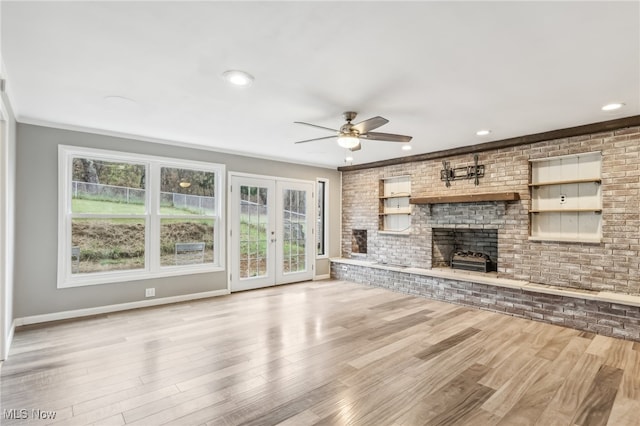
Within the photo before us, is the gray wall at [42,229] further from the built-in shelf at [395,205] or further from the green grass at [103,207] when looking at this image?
the built-in shelf at [395,205]

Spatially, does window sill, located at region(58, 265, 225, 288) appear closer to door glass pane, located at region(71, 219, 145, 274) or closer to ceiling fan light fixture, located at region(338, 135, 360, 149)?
door glass pane, located at region(71, 219, 145, 274)

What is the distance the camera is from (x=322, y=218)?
7.33 meters

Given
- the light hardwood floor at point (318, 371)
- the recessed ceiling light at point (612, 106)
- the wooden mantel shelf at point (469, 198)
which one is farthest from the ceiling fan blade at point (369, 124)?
the wooden mantel shelf at point (469, 198)

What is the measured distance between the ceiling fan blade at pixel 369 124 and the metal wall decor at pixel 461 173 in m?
2.69

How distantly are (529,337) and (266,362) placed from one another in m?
2.97

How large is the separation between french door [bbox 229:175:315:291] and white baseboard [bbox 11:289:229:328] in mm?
680

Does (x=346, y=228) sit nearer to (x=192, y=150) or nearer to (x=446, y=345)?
(x=192, y=150)

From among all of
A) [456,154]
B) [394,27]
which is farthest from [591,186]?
[394,27]

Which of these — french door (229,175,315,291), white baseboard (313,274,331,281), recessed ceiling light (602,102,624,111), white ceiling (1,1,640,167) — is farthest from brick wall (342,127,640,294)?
french door (229,175,315,291)

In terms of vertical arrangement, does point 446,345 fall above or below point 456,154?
below

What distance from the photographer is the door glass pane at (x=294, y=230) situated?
6.58m

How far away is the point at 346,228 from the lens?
7418 millimetres

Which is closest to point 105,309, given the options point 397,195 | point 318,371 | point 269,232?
point 269,232

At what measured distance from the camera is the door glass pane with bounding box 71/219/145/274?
442 cm
